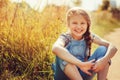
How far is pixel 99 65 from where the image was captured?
12.8 ft

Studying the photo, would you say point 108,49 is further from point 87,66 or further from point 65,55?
point 65,55

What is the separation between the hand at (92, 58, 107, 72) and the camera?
3906mm

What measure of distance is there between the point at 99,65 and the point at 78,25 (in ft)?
1.43

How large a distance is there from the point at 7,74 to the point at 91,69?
98cm

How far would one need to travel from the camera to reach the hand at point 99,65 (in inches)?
154

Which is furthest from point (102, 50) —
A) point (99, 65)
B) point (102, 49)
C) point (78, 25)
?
point (78, 25)

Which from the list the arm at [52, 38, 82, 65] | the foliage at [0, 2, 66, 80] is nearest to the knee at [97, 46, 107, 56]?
the arm at [52, 38, 82, 65]

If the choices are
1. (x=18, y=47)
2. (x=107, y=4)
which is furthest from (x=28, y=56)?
(x=107, y=4)

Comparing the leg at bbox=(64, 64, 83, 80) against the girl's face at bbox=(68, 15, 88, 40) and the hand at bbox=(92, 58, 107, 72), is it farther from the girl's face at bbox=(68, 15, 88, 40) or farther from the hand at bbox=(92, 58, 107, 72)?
the girl's face at bbox=(68, 15, 88, 40)

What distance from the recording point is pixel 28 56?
470 cm

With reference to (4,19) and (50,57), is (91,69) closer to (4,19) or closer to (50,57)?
(50,57)

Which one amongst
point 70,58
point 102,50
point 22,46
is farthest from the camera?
point 22,46

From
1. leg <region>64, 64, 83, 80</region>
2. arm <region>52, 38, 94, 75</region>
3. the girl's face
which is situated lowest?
leg <region>64, 64, 83, 80</region>

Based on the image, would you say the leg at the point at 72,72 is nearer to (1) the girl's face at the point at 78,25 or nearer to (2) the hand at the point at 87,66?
(2) the hand at the point at 87,66
